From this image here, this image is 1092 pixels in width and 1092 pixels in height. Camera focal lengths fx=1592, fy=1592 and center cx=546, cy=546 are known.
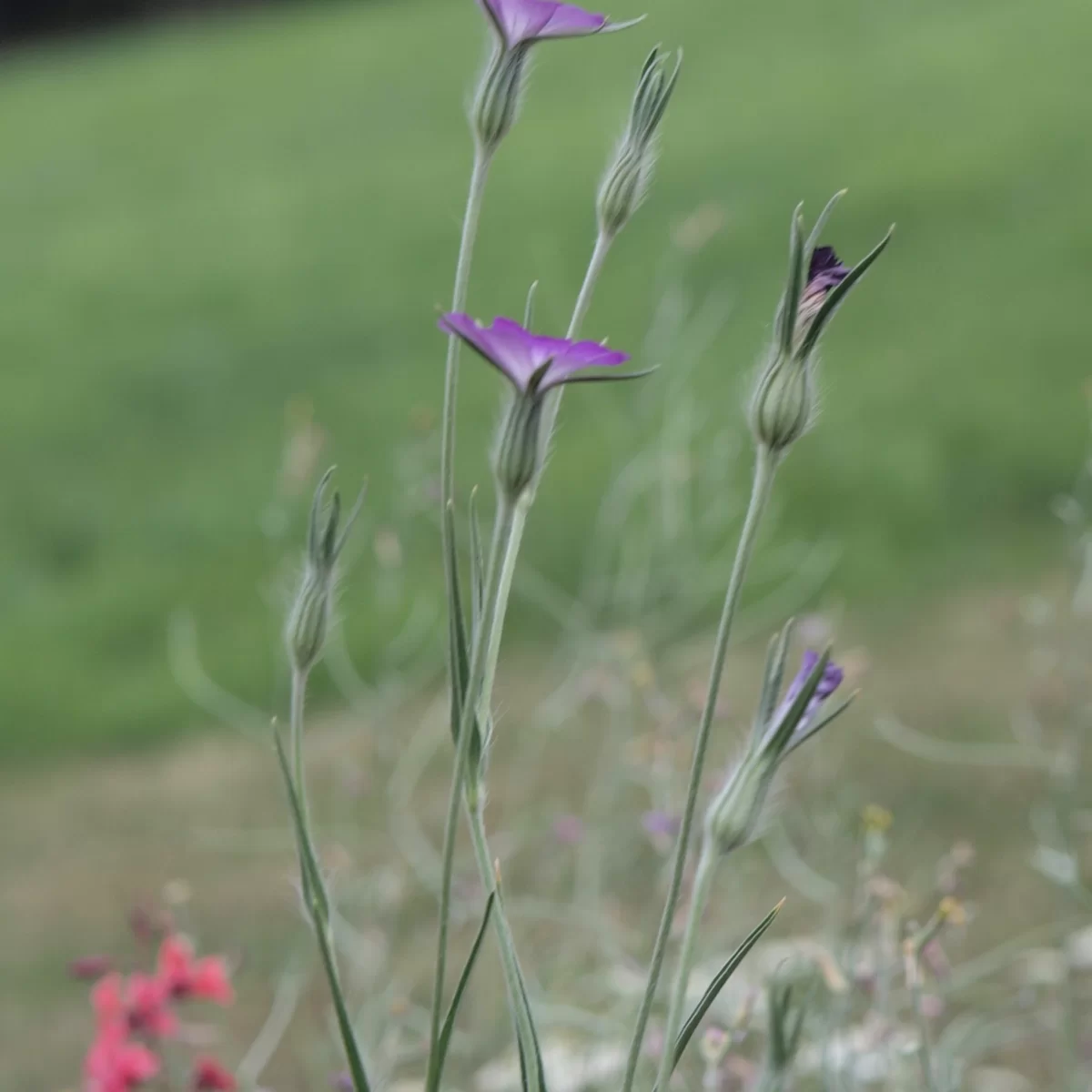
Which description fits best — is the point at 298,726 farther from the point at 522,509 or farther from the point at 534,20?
the point at 534,20

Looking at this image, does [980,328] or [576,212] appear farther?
[576,212]

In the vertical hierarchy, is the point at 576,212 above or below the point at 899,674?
above

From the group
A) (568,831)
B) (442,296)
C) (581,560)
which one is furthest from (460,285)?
(442,296)

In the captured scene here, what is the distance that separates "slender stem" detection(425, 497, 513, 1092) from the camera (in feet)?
2.34

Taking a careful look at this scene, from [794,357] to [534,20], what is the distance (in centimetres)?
21

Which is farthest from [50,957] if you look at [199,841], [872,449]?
[872,449]

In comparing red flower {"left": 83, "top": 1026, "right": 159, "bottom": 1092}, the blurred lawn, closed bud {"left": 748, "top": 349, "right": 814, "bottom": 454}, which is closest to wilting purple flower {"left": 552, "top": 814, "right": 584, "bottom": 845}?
red flower {"left": 83, "top": 1026, "right": 159, "bottom": 1092}

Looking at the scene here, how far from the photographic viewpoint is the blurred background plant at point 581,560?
196 cm

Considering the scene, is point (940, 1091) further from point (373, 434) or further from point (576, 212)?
point (576, 212)

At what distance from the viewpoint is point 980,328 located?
16.9 ft

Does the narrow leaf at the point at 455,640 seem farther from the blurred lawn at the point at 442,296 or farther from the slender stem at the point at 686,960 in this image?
the blurred lawn at the point at 442,296

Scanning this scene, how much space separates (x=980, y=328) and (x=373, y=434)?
200 cm

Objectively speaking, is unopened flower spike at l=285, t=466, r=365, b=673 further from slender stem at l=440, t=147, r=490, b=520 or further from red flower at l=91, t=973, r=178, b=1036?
red flower at l=91, t=973, r=178, b=1036

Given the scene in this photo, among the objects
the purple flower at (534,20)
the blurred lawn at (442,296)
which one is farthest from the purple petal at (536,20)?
the blurred lawn at (442,296)
